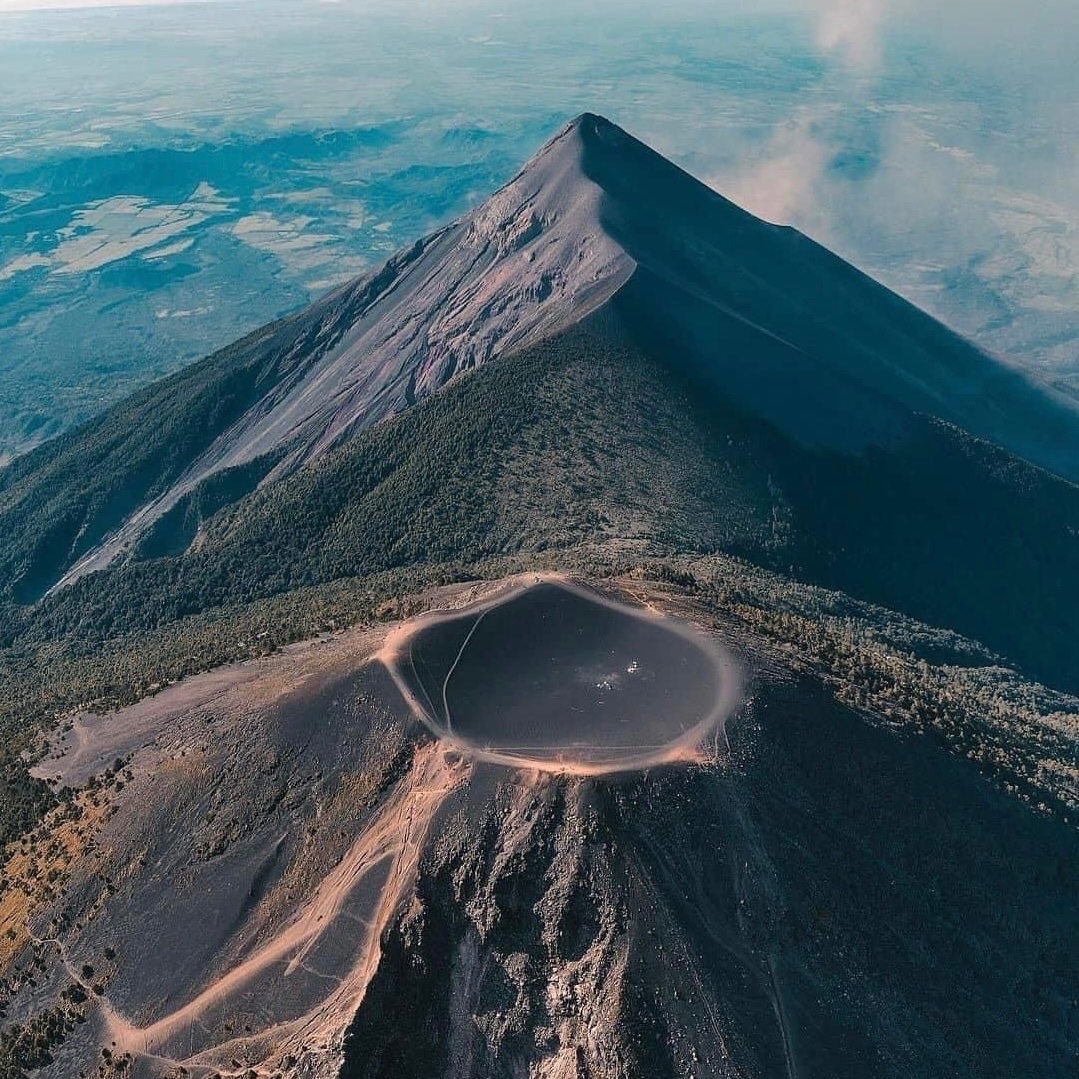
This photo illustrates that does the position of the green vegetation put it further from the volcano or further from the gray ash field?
the gray ash field

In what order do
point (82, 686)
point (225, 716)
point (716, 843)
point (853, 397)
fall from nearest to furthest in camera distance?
point (716, 843) → point (225, 716) → point (82, 686) → point (853, 397)

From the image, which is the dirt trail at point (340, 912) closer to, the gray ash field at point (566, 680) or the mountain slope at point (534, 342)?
the gray ash field at point (566, 680)

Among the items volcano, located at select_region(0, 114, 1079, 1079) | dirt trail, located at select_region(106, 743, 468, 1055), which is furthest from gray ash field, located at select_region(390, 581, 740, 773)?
dirt trail, located at select_region(106, 743, 468, 1055)

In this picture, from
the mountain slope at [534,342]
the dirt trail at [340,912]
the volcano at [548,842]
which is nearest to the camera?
the volcano at [548,842]

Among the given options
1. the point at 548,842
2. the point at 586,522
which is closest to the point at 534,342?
the point at 586,522

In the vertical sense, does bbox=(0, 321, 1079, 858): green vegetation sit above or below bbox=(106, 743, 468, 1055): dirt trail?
below

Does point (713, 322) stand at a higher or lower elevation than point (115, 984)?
lower

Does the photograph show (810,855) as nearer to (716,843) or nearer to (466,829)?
(716,843)

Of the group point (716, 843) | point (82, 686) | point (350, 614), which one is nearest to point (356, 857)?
point (716, 843)

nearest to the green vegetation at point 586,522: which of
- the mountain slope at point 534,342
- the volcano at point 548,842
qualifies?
the volcano at point 548,842
